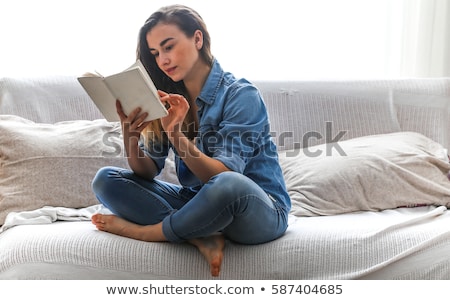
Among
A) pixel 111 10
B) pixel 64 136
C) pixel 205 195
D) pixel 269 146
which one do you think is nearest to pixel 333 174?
pixel 269 146

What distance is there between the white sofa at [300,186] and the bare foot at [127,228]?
0.07 ft

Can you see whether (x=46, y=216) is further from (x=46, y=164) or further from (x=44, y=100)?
(x=44, y=100)

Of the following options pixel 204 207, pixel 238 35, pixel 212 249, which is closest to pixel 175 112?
pixel 204 207

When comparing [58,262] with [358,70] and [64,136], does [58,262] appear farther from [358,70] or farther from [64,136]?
[358,70]

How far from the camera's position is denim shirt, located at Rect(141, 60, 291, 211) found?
180 centimetres

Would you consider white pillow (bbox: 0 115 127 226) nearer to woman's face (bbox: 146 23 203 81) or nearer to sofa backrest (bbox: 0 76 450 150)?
sofa backrest (bbox: 0 76 450 150)

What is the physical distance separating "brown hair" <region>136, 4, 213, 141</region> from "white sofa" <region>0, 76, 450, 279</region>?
1.05 feet

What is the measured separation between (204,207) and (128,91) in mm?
344

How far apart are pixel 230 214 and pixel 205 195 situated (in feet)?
0.26

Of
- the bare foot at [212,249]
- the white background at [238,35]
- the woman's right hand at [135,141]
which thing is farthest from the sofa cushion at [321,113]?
→ the bare foot at [212,249]

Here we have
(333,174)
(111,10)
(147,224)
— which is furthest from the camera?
(111,10)

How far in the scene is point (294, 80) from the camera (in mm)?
2500

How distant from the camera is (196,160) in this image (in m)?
1.75

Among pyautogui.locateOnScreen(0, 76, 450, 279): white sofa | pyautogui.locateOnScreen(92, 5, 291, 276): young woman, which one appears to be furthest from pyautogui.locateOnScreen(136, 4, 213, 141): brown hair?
pyautogui.locateOnScreen(0, 76, 450, 279): white sofa
